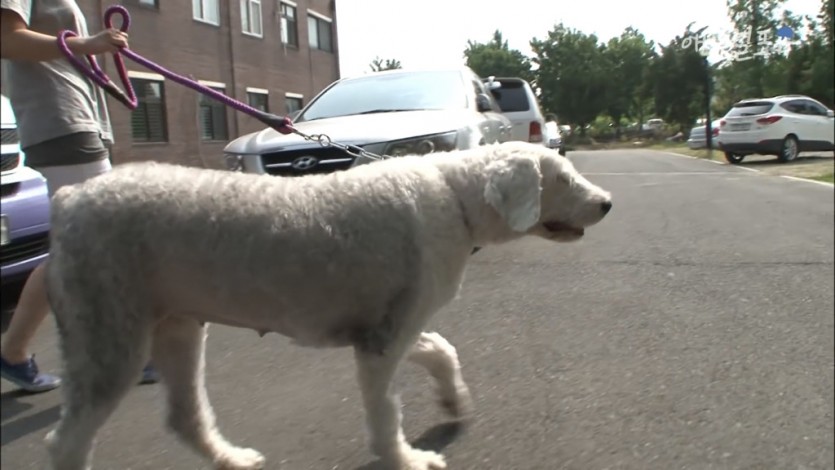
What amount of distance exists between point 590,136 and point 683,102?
12.7 inches

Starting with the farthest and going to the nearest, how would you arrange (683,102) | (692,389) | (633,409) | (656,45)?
(692,389), (633,409), (683,102), (656,45)

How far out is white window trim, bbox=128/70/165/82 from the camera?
176cm

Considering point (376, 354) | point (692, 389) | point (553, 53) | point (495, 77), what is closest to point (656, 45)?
point (553, 53)

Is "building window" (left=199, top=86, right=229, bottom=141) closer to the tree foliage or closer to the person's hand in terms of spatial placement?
the person's hand

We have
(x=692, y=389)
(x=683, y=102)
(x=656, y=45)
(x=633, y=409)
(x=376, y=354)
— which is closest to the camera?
(x=376, y=354)

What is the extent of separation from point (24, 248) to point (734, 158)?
296cm

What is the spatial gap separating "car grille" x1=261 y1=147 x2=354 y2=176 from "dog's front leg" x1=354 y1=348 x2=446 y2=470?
0.58 meters

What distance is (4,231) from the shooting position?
1.72 m

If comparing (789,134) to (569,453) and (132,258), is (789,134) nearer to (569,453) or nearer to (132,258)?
(569,453)

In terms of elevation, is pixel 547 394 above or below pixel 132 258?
below

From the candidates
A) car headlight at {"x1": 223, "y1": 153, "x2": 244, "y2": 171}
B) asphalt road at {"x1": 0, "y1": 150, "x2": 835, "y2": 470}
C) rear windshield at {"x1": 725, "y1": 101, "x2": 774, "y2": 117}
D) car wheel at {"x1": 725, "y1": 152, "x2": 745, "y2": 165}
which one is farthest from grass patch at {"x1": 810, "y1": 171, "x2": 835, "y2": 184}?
car headlight at {"x1": 223, "y1": 153, "x2": 244, "y2": 171}

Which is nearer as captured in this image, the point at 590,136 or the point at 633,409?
the point at 590,136

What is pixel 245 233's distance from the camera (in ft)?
5.96

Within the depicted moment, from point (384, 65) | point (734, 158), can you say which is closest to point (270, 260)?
point (384, 65)
